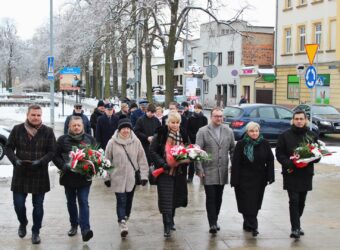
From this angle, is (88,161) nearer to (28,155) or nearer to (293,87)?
(28,155)

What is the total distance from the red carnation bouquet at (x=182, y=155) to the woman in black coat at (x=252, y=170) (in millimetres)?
487

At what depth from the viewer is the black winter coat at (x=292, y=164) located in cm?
752

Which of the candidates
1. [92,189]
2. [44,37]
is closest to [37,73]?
[44,37]

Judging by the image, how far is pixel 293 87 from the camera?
4428 cm

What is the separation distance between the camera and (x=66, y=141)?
24.1ft

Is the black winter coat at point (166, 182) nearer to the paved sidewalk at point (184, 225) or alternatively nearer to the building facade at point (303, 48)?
the paved sidewalk at point (184, 225)

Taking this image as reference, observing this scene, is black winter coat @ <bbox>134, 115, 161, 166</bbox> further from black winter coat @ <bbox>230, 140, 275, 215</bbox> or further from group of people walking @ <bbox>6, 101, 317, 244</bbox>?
black winter coat @ <bbox>230, 140, 275, 215</bbox>

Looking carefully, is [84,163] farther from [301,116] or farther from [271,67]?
[271,67]

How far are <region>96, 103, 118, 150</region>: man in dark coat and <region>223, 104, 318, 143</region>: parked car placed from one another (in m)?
8.00

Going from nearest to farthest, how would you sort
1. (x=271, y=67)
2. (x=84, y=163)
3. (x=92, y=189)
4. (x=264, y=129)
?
1. (x=84, y=163)
2. (x=92, y=189)
3. (x=264, y=129)
4. (x=271, y=67)

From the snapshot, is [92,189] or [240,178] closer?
[240,178]

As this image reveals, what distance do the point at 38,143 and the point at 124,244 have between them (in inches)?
66.1

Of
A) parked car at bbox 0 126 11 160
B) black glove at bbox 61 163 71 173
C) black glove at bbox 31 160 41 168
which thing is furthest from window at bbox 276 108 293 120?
black glove at bbox 31 160 41 168

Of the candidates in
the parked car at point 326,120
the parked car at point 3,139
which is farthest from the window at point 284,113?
the parked car at point 3,139
